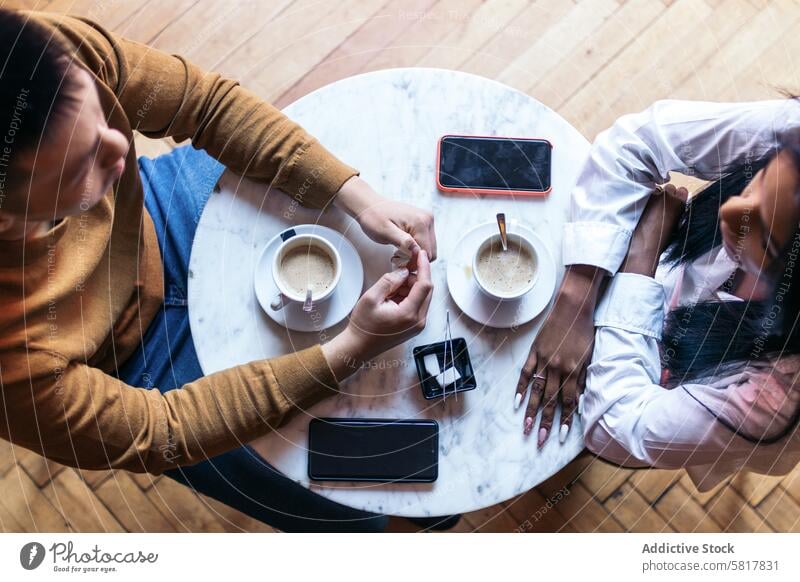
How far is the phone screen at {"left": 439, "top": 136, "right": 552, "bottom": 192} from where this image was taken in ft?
2.50

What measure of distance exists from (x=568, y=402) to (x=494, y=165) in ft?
0.89

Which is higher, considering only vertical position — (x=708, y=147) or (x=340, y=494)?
(x=708, y=147)

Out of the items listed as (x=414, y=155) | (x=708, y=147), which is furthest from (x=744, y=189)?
(x=414, y=155)

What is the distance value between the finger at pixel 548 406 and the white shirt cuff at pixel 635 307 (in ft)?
0.26

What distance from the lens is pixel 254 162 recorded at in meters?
0.75

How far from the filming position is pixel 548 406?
73cm

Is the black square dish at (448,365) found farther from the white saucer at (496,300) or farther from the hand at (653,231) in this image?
the hand at (653,231)

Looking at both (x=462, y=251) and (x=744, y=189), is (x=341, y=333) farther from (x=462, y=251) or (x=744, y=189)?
(x=744, y=189)

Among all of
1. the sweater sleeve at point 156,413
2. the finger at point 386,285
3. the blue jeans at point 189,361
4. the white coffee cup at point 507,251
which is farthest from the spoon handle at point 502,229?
the blue jeans at point 189,361

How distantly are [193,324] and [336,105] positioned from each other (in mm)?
288

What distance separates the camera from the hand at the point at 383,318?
27.3 inches
